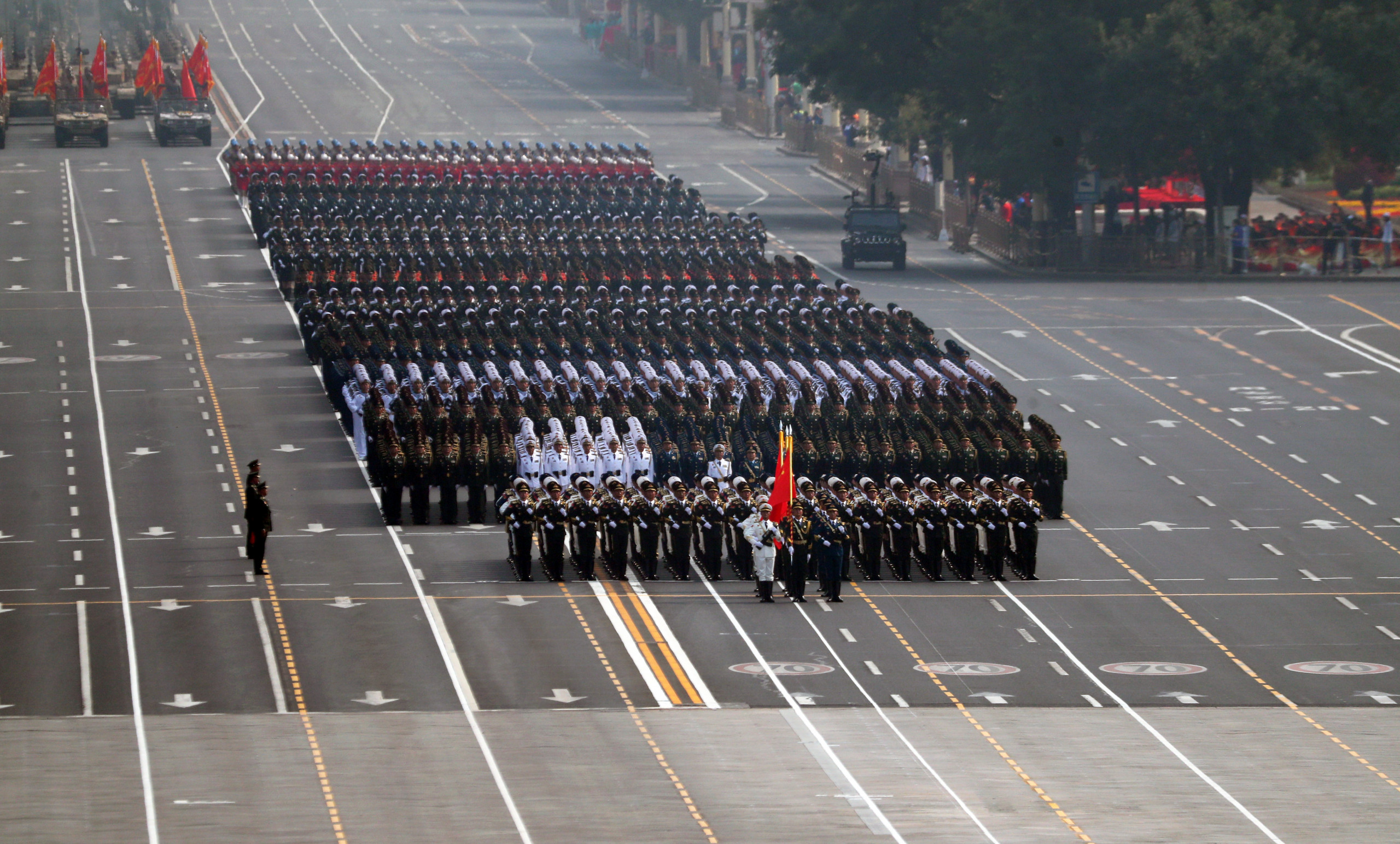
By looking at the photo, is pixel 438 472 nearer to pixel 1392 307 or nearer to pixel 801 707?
pixel 801 707

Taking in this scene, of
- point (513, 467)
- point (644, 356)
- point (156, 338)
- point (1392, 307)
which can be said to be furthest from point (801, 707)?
point (1392, 307)

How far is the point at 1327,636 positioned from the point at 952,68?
45827 millimetres

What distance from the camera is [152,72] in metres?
98.1

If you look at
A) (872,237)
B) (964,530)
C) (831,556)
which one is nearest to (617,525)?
(831,556)

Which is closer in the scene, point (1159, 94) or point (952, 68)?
point (1159, 94)

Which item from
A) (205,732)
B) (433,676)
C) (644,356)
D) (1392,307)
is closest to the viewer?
(205,732)

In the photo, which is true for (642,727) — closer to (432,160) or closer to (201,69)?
(432,160)

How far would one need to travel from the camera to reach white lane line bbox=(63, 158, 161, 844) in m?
25.4

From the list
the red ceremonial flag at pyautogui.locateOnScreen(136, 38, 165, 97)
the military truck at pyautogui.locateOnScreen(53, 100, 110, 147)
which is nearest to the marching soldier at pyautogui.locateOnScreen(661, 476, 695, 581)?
the military truck at pyautogui.locateOnScreen(53, 100, 110, 147)

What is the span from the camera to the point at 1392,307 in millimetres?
64562

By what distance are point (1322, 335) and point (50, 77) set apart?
186ft

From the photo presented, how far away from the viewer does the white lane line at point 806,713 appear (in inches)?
979

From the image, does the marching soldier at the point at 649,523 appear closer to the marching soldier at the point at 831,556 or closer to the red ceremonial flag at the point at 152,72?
the marching soldier at the point at 831,556

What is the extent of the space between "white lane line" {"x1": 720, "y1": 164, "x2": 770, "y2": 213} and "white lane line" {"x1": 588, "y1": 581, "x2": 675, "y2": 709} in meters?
49.6
